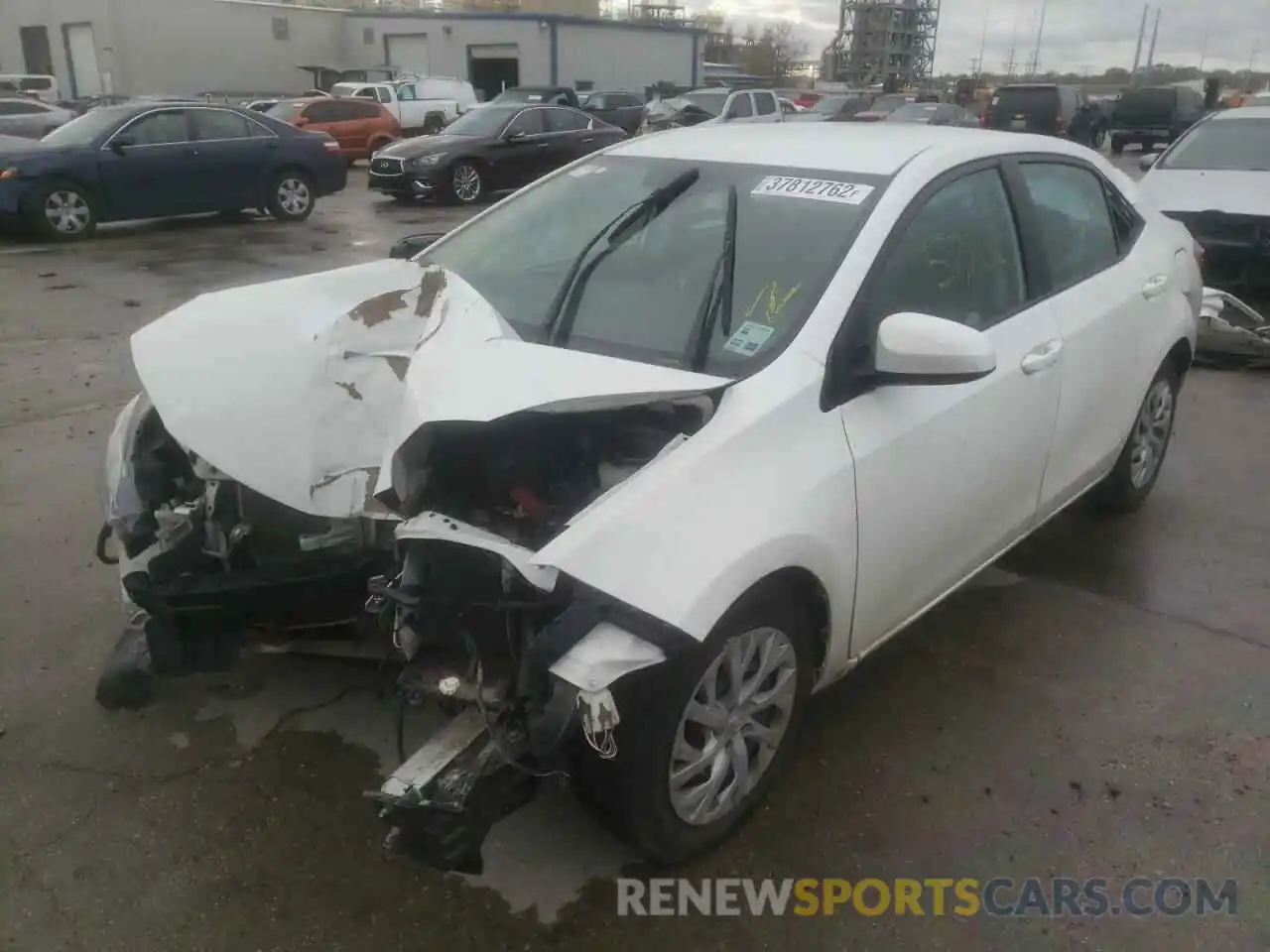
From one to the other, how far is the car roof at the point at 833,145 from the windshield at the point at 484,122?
13.3m

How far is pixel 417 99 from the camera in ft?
89.1

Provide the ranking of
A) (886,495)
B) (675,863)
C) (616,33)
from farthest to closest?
(616,33) < (886,495) < (675,863)

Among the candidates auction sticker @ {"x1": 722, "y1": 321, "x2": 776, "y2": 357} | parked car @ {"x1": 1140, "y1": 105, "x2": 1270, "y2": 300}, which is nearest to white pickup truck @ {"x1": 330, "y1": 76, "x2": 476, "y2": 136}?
parked car @ {"x1": 1140, "y1": 105, "x2": 1270, "y2": 300}

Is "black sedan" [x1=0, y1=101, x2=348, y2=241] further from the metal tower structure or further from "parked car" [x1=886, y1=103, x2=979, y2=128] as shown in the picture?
the metal tower structure

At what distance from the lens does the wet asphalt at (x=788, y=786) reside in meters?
2.55

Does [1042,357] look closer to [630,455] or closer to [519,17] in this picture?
[630,455]

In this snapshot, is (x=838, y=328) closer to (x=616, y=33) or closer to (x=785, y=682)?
(x=785, y=682)

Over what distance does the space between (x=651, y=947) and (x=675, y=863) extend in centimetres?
23

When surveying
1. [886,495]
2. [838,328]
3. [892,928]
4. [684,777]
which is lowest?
[892,928]

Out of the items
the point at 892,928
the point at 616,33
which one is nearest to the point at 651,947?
the point at 892,928

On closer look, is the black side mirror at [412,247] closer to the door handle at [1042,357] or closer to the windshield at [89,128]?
the door handle at [1042,357]

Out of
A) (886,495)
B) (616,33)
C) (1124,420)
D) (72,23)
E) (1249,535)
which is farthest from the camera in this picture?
(616,33)

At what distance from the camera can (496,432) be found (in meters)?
2.68

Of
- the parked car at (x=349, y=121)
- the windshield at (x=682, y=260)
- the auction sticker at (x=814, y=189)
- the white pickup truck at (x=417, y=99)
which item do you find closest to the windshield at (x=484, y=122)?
the parked car at (x=349, y=121)
